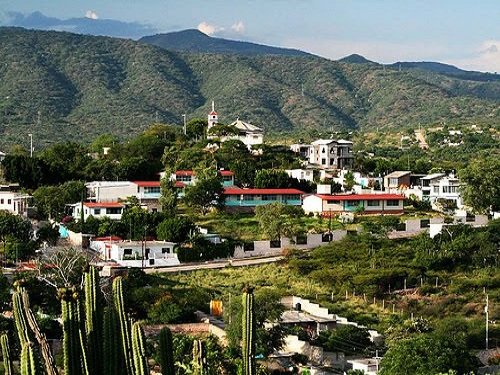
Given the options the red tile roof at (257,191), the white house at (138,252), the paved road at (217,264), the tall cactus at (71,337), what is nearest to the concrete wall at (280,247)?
the paved road at (217,264)

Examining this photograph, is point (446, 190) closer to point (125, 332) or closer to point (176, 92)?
point (125, 332)

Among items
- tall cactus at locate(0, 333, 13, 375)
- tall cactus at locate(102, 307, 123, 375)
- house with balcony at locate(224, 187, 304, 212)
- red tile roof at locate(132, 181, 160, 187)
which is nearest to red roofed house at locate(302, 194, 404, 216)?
house with balcony at locate(224, 187, 304, 212)

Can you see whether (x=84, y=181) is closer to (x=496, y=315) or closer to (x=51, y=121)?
(x=496, y=315)

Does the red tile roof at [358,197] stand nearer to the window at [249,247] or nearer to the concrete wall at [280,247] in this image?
the concrete wall at [280,247]

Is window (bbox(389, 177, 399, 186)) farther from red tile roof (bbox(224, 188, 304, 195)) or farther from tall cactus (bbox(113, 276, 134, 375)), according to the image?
tall cactus (bbox(113, 276, 134, 375))

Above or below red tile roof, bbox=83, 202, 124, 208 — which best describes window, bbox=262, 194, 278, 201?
above

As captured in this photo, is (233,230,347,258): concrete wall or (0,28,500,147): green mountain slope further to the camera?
(0,28,500,147): green mountain slope

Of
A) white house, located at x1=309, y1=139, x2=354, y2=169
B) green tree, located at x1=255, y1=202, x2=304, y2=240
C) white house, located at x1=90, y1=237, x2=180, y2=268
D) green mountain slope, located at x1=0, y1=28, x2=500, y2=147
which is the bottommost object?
white house, located at x1=90, y1=237, x2=180, y2=268

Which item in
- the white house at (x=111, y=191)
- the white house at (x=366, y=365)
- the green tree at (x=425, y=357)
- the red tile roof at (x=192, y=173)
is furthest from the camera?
the red tile roof at (x=192, y=173)
